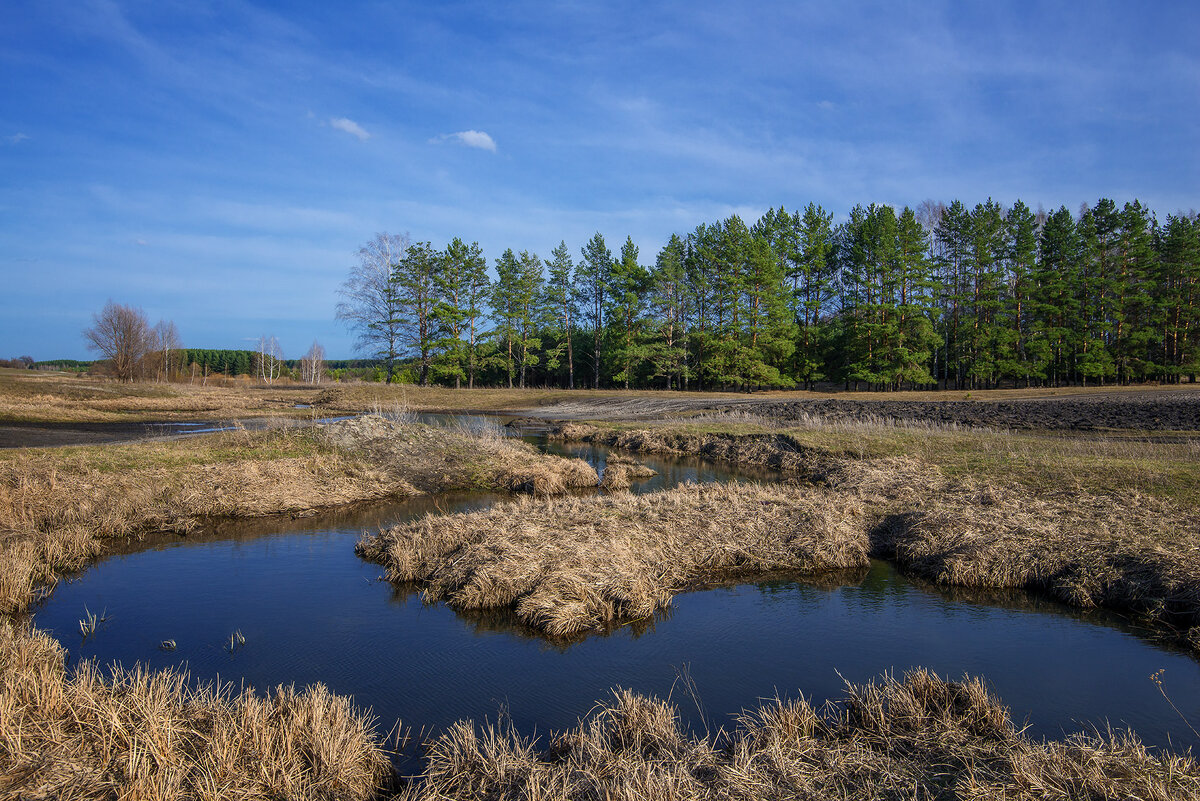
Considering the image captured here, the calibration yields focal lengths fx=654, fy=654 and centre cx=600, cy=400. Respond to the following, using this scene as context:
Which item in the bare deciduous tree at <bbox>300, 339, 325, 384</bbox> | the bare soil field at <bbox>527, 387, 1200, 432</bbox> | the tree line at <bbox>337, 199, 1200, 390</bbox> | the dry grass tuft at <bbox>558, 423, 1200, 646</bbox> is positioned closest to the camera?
the dry grass tuft at <bbox>558, 423, 1200, 646</bbox>

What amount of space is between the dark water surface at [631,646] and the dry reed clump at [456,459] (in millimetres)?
6912

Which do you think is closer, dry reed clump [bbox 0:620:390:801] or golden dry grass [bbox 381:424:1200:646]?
dry reed clump [bbox 0:620:390:801]

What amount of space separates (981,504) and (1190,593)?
467cm

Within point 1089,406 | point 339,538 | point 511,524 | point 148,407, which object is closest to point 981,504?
point 511,524

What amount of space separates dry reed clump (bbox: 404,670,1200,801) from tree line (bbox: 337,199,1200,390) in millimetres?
43623

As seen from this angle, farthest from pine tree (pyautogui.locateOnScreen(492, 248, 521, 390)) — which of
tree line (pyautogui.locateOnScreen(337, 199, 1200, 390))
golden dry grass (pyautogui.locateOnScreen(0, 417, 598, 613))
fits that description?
golden dry grass (pyautogui.locateOnScreen(0, 417, 598, 613))

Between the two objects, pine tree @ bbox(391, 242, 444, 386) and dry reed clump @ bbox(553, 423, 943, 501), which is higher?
pine tree @ bbox(391, 242, 444, 386)

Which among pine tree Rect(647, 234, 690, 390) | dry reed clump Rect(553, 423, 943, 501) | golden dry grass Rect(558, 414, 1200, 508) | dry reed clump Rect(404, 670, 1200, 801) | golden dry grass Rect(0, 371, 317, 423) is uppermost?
pine tree Rect(647, 234, 690, 390)

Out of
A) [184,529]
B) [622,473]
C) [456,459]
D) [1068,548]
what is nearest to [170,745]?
[184,529]

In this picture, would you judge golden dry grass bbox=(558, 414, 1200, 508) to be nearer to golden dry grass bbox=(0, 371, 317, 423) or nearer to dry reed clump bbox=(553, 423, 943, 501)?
dry reed clump bbox=(553, 423, 943, 501)

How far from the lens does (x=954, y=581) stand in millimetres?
9781

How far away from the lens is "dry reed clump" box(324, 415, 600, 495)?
17.2 metres

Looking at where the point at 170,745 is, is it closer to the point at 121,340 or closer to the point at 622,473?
the point at 622,473

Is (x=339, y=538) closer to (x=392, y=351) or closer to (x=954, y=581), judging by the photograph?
(x=954, y=581)
